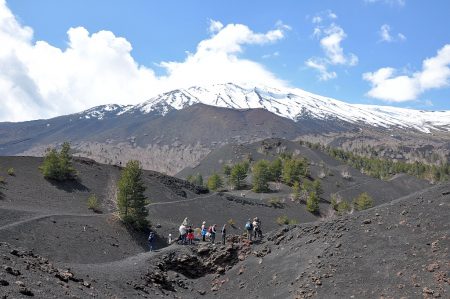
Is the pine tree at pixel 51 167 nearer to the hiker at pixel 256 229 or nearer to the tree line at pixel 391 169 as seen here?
the hiker at pixel 256 229

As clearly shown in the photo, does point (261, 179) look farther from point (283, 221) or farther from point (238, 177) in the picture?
point (283, 221)

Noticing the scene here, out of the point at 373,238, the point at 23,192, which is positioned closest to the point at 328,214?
the point at 23,192

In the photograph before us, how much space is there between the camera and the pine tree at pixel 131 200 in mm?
39875

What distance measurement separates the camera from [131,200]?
133ft

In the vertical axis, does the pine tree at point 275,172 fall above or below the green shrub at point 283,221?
above

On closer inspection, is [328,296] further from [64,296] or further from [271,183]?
[271,183]

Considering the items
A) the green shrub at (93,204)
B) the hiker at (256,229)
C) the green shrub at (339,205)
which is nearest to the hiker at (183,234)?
the hiker at (256,229)

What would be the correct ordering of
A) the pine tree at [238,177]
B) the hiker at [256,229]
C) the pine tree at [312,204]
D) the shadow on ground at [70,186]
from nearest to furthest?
the hiker at [256,229]
the shadow on ground at [70,186]
the pine tree at [312,204]
the pine tree at [238,177]

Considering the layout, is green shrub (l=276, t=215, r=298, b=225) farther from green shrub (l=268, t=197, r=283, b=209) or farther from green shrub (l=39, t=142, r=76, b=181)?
green shrub (l=39, t=142, r=76, b=181)

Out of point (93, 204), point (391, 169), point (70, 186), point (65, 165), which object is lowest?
point (93, 204)

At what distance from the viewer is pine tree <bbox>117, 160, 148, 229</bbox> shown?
39.9 meters

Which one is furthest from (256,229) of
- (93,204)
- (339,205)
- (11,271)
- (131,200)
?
(339,205)

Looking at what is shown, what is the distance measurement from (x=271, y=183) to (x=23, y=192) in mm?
45777

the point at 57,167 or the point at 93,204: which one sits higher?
the point at 57,167
